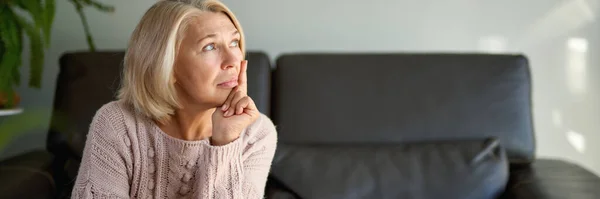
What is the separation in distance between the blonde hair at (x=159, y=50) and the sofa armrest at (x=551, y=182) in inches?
31.4

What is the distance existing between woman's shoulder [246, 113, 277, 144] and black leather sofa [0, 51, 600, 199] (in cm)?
27

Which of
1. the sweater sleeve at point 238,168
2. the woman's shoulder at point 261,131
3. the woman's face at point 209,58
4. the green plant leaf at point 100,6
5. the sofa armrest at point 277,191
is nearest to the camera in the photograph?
the woman's face at point 209,58

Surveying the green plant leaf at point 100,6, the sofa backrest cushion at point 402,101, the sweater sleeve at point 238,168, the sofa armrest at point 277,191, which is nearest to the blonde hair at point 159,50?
A: the sweater sleeve at point 238,168

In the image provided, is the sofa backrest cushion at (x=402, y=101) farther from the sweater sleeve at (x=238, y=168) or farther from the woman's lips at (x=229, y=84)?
the woman's lips at (x=229, y=84)

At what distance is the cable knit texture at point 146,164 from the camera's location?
952mm

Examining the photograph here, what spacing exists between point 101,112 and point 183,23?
0.96ft

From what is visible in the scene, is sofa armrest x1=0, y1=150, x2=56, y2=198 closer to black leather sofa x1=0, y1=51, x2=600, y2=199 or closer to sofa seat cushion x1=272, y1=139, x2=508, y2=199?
black leather sofa x1=0, y1=51, x2=600, y2=199

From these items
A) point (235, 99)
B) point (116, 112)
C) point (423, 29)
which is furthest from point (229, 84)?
point (423, 29)

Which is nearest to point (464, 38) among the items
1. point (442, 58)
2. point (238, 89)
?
point (442, 58)

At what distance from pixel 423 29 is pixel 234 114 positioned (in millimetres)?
1103

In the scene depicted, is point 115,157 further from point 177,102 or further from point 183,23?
point 183,23

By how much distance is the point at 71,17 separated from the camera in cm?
182

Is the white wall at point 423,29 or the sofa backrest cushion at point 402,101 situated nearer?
the sofa backrest cushion at point 402,101

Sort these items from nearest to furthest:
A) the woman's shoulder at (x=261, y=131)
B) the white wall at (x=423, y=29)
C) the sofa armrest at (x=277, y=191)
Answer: the woman's shoulder at (x=261, y=131), the sofa armrest at (x=277, y=191), the white wall at (x=423, y=29)
